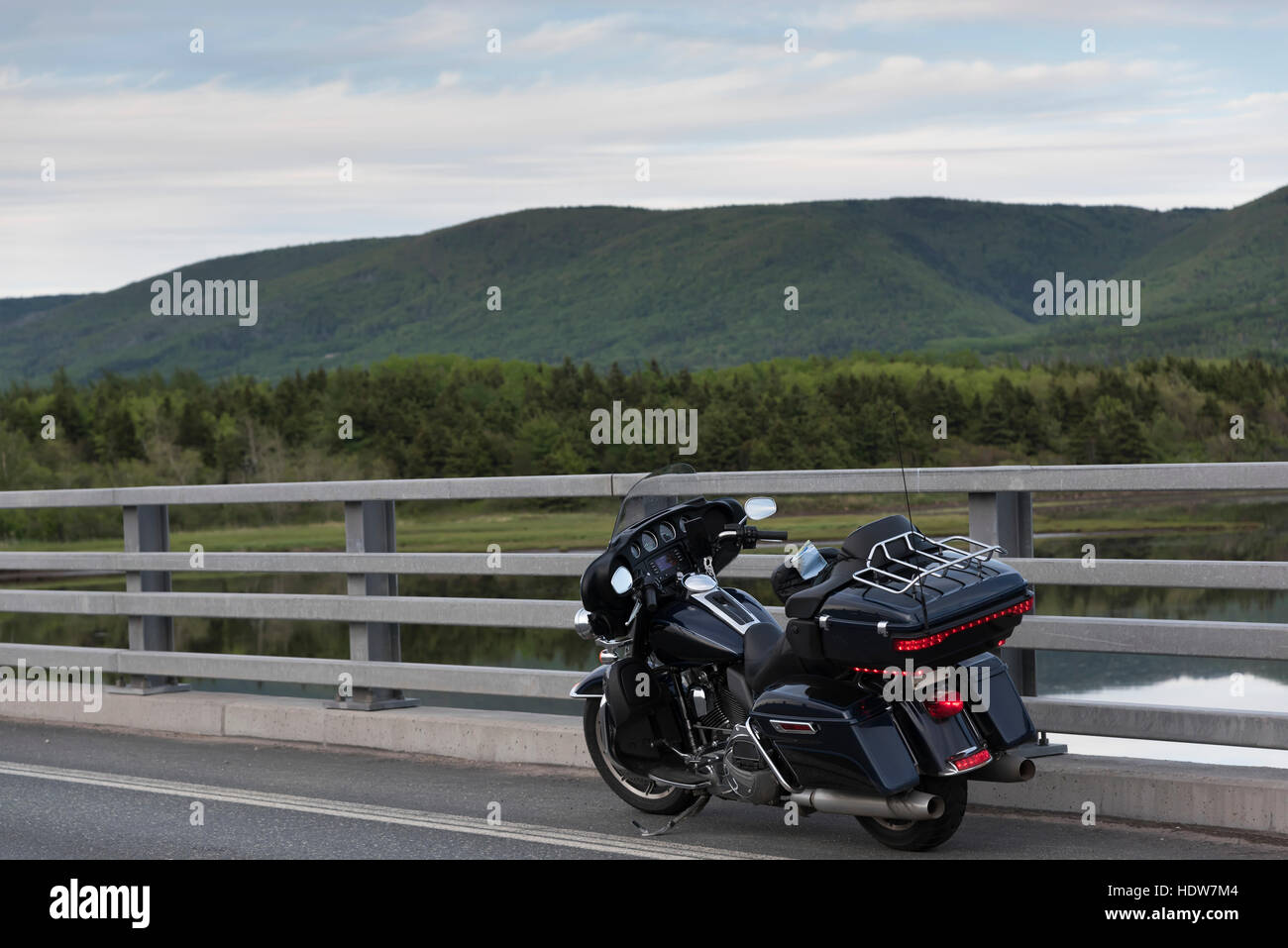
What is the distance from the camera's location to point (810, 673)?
5.66 m

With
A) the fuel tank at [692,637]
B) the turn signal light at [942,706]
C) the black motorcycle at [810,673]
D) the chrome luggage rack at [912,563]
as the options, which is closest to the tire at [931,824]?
the black motorcycle at [810,673]

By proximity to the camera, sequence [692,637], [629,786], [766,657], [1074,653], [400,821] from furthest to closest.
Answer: [1074,653] → [400,821] → [629,786] → [692,637] → [766,657]

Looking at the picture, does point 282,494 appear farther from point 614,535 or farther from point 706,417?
point 706,417

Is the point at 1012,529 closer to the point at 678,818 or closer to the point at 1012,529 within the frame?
the point at 1012,529

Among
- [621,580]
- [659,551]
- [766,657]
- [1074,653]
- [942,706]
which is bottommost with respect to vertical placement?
[1074,653]

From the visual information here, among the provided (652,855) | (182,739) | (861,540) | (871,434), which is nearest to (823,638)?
(861,540)

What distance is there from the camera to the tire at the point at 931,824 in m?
5.53

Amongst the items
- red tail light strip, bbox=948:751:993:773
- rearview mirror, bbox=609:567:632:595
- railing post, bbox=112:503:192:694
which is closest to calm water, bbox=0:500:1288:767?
red tail light strip, bbox=948:751:993:773

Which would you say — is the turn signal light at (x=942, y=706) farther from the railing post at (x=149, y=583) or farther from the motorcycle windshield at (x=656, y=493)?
the railing post at (x=149, y=583)

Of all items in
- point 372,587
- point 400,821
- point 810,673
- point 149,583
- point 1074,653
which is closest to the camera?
point 810,673

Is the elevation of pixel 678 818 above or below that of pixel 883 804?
below

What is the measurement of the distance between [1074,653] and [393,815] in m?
6.66

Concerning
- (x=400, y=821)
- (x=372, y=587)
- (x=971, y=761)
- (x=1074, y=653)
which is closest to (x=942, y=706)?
→ (x=971, y=761)

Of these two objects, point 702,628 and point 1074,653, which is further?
point 1074,653
